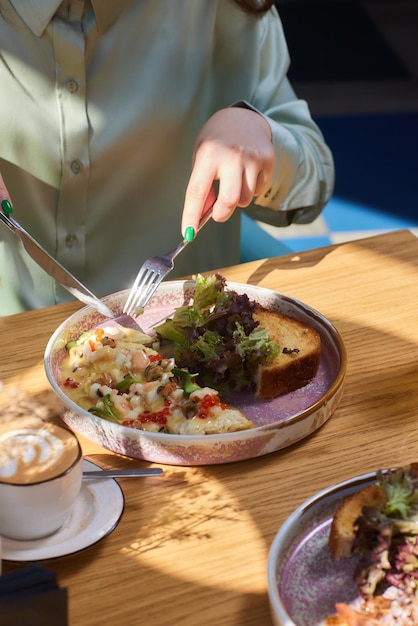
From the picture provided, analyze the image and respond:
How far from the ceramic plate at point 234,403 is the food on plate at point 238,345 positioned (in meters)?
0.03

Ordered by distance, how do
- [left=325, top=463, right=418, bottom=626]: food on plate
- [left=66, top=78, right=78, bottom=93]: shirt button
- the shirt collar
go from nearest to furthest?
[left=325, top=463, right=418, bottom=626]: food on plate < the shirt collar < [left=66, top=78, right=78, bottom=93]: shirt button

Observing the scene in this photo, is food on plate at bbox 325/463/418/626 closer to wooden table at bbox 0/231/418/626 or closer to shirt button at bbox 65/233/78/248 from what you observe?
wooden table at bbox 0/231/418/626

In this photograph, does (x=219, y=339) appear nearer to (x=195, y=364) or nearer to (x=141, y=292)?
(x=195, y=364)

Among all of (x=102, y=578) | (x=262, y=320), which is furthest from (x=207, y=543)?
(x=262, y=320)

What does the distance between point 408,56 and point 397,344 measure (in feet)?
18.5

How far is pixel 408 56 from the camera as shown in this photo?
21.9ft

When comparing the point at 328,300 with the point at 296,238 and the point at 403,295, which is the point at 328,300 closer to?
the point at 403,295

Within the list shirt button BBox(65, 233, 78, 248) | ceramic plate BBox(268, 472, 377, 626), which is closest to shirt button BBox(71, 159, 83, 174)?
shirt button BBox(65, 233, 78, 248)

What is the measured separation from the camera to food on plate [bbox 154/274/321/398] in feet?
4.64

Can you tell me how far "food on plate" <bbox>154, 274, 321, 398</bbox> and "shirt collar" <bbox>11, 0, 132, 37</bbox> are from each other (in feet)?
2.37

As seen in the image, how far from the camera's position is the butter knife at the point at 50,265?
5.00ft

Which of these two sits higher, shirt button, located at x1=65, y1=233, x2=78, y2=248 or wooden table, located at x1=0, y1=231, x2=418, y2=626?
wooden table, located at x1=0, y1=231, x2=418, y2=626

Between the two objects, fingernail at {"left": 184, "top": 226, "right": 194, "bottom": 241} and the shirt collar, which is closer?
fingernail at {"left": 184, "top": 226, "right": 194, "bottom": 241}

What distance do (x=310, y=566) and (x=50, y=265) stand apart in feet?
2.53
